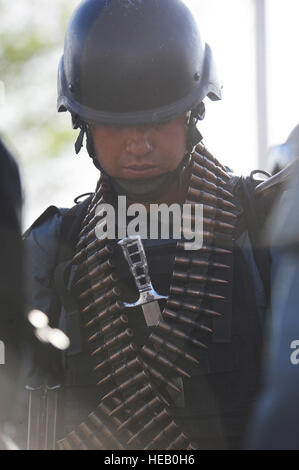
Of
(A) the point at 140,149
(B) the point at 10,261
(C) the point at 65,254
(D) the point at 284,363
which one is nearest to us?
(D) the point at 284,363

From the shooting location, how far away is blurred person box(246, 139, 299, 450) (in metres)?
1.96

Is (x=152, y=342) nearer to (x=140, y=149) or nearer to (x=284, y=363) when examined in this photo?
(x=140, y=149)

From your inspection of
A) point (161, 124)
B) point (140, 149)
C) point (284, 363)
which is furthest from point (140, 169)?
point (284, 363)

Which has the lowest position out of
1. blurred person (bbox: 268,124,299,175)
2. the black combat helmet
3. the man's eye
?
blurred person (bbox: 268,124,299,175)

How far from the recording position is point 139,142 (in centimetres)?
348

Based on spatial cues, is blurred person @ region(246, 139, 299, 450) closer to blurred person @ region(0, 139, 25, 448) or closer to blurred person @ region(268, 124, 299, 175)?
blurred person @ region(268, 124, 299, 175)

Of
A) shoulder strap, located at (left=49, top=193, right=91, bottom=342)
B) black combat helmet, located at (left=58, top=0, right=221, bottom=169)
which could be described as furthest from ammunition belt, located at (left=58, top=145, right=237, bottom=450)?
black combat helmet, located at (left=58, top=0, right=221, bottom=169)

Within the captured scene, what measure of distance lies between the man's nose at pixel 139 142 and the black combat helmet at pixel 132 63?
1.9 inches

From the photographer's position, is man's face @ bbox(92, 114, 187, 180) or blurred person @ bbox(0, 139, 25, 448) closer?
blurred person @ bbox(0, 139, 25, 448)

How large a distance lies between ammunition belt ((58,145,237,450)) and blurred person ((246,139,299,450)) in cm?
77

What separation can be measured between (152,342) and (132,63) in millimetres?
1497

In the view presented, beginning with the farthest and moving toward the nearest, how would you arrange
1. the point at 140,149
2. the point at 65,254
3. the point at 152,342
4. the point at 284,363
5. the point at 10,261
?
1. the point at 65,254
2. the point at 152,342
3. the point at 140,149
4. the point at 10,261
5. the point at 284,363

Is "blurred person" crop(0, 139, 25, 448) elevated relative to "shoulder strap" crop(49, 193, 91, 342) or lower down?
lower down

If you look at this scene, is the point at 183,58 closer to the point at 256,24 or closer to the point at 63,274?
the point at 63,274
